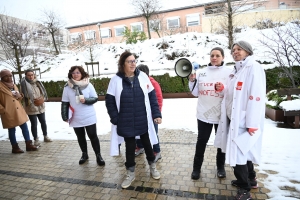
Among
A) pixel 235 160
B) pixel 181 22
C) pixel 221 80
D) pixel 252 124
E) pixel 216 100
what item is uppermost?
pixel 181 22

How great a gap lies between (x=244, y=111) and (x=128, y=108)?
145 cm

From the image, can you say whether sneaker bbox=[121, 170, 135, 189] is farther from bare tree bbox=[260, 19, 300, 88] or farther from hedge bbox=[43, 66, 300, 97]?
bare tree bbox=[260, 19, 300, 88]

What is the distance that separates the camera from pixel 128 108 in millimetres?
2723

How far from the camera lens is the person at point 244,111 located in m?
2.08

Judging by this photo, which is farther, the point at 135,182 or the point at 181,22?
the point at 181,22

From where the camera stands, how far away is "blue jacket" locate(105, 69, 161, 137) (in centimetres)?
271

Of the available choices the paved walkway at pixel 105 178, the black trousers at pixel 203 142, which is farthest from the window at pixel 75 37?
the black trousers at pixel 203 142

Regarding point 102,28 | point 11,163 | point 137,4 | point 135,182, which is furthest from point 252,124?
point 102,28

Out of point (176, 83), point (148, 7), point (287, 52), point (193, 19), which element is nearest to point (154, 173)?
point (176, 83)

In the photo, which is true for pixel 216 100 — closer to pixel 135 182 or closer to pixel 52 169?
pixel 135 182

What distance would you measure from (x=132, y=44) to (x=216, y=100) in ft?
64.1

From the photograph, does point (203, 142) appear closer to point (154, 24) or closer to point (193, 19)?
point (154, 24)

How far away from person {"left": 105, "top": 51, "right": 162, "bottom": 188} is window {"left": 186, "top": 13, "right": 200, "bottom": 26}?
27813mm

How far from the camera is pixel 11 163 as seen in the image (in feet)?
13.2
